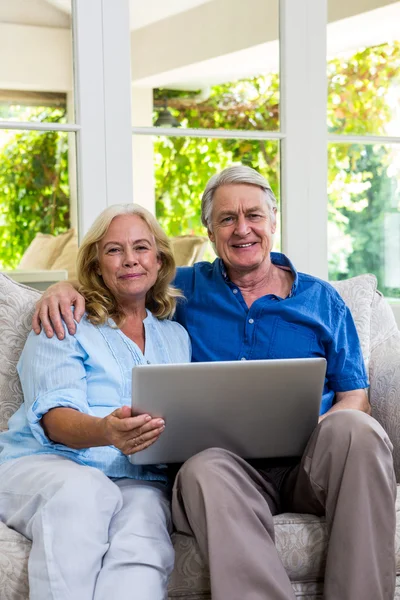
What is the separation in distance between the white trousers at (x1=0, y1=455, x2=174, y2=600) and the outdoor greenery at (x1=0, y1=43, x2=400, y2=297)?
3.75ft

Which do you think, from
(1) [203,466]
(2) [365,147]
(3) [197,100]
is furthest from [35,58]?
(1) [203,466]

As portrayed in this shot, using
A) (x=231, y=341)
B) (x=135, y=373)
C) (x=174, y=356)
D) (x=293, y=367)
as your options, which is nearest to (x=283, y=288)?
(x=231, y=341)

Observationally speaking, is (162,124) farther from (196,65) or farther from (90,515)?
(90,515)

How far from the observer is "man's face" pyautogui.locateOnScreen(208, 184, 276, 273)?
88.0 inches

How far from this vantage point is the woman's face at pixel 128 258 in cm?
208

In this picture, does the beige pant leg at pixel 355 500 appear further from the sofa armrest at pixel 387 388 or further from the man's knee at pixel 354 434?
the sofa armrest at pixel 387 388

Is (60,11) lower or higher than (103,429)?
higher

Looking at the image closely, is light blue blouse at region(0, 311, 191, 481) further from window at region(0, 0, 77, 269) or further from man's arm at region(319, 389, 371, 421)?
window at region(0, 0, 77, 269)

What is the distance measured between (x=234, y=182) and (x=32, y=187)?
78 cm

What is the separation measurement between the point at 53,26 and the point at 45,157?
431mm

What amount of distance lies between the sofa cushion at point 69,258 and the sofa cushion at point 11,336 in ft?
1.84

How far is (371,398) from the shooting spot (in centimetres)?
243

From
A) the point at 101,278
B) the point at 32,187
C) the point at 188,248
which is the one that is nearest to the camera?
the point at 101,278

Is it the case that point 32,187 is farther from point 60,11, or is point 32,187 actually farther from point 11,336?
point 11,336
